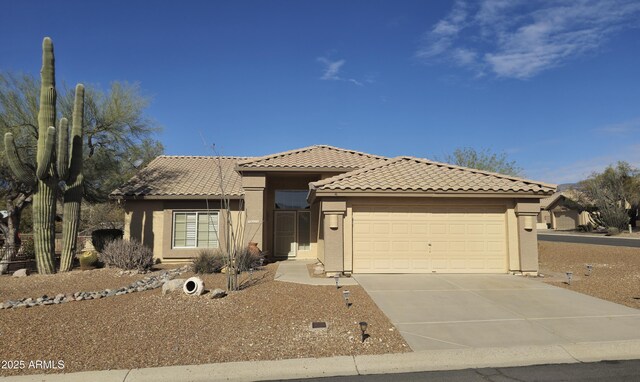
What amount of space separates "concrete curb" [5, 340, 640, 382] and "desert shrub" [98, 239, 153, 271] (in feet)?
30.1

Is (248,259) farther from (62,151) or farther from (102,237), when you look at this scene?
(102,237)

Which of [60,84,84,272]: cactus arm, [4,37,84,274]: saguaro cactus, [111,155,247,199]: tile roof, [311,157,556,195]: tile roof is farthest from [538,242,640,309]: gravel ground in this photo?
[4,37,84,274]: saguaro cactus

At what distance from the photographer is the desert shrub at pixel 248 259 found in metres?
12.7

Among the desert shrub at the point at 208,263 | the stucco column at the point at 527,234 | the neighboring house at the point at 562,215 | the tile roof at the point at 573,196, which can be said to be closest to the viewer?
the stucco column at the point at 527,234

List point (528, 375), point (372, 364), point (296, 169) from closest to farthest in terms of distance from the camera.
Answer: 1. point (528, 375)
2. point (372, 364)
3. point (296, 169)

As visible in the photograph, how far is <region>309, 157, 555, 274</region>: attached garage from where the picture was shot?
12797 millimetres

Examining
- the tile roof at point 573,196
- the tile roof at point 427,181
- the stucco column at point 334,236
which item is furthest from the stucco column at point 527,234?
the tile roof at point 573,196

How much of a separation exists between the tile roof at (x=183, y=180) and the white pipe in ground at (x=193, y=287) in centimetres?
765

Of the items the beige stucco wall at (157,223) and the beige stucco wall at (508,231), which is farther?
the beige stucco wall at (157,223)

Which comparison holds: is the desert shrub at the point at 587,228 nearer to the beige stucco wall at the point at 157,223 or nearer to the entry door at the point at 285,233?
the entry door at the point at 285,233

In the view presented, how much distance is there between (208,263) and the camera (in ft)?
42.5

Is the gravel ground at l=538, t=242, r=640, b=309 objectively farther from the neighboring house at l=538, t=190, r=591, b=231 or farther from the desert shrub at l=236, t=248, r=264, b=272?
the neighboring house at l=538, t=190, r=591, b=231

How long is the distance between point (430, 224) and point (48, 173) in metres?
12.3

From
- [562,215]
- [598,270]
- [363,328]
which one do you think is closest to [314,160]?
[598,270]
